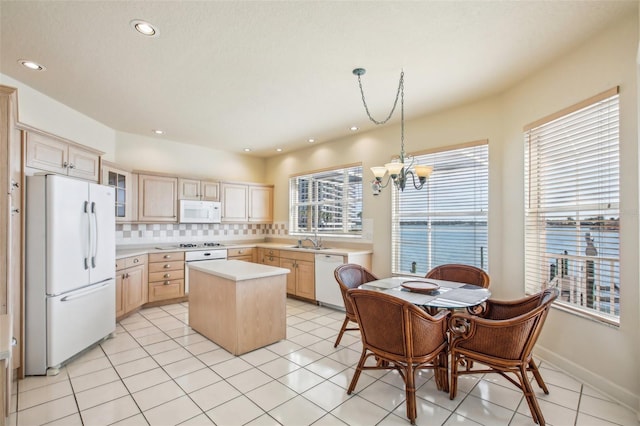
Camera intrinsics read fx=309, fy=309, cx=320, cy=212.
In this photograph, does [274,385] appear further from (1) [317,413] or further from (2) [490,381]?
(2) [490,381]

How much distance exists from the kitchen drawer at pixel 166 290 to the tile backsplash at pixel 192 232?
853mm

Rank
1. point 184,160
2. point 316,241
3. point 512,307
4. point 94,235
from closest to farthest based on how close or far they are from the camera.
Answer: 1. point 512,307
2. point 94,235
3. point 316,241
4. point 184,160

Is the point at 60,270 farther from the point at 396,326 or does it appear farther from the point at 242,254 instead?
the point at 242,254

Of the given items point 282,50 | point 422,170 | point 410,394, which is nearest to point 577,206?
point 422,170

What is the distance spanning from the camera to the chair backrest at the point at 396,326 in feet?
6.77

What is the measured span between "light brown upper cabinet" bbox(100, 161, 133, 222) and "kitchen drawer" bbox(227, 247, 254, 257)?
167 centimetres

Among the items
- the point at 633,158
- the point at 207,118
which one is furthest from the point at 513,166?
the point at 207,118

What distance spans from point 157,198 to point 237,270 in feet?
8.54

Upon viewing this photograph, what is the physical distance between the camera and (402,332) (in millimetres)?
2080

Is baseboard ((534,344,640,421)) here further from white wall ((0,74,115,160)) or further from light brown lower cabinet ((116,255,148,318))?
white wall ((0,74,115,160))

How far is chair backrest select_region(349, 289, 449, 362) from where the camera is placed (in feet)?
6.77

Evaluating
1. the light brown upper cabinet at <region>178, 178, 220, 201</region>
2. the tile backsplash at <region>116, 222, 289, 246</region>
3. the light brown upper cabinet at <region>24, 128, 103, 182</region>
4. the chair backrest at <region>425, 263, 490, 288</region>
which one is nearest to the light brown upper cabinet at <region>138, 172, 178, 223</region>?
the light brown upper cabinet at <region>178, 178, 220, 201</region>

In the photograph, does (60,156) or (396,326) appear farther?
(60,156)

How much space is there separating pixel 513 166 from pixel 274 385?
3.22m
